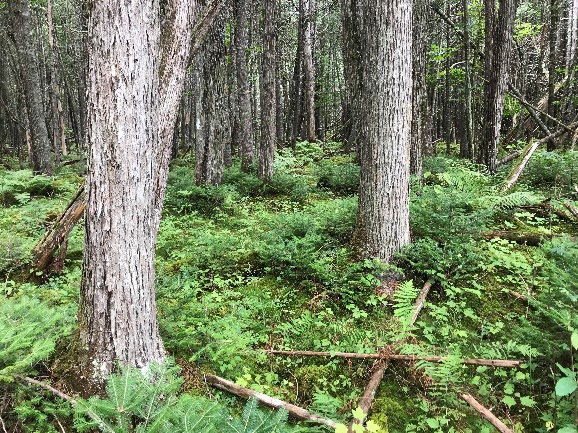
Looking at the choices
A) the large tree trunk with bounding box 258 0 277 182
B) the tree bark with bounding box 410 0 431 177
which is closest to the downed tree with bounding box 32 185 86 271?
the large tree trunk with bounding box 258 0 277 182

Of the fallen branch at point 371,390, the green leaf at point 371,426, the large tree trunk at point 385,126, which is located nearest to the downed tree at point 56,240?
the large tree trunk at point 385,126

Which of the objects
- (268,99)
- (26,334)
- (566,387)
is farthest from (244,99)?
(566,387)

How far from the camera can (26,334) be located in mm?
2604

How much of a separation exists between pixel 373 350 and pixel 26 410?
9.24ft

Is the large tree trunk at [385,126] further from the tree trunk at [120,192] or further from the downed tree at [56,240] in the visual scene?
the downed tree at [56,240]

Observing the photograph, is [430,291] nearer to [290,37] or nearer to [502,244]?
[502,244]

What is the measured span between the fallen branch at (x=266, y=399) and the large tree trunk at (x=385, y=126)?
94.1 inches

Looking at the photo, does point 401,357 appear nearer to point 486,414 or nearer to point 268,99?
point 486,414

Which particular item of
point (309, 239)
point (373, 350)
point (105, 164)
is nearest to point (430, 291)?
point (373, 350)

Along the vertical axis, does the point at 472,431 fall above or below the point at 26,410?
below

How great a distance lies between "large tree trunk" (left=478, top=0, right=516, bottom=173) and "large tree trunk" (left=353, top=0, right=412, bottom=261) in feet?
17.9

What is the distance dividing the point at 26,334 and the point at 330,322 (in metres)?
2.82

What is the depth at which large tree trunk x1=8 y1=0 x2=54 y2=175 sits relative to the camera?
34.3 feet

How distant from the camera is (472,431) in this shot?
280 centimetres
